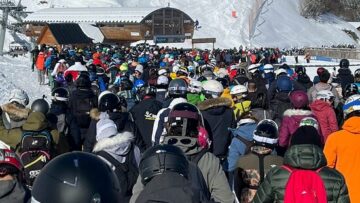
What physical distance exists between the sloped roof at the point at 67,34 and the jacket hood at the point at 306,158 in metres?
44.5

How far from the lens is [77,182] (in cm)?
274

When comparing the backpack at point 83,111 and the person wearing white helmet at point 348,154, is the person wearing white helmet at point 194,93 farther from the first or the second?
the person wearing white helmet at point 348,154

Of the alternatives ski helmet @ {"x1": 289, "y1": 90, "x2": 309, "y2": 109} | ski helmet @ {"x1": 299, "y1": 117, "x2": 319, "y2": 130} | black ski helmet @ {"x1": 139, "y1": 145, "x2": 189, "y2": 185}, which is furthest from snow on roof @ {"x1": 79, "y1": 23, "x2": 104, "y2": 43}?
black ski helmet @ {"x1": 139, "y1": 145, "x2": 189, "y2": 185}

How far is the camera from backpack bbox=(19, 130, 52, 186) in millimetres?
5930

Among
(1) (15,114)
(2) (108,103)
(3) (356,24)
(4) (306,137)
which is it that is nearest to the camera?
(4) (306,137)

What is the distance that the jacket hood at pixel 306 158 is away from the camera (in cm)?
453

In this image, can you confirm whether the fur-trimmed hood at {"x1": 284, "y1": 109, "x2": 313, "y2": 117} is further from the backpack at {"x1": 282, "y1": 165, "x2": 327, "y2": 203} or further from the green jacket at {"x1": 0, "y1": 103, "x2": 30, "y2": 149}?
the backpack at {"x1": 282, "y1": 165, "x2": 327, "y2": 203}

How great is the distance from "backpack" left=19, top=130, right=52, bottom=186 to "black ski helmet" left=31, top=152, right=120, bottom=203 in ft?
10.3

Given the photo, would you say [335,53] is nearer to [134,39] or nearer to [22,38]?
[134,39]

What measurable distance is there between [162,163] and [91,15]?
255 feet

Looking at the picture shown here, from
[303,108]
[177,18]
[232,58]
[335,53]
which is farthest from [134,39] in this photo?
[303,108]

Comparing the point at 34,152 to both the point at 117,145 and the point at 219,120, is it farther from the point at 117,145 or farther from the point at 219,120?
the point at 219,120

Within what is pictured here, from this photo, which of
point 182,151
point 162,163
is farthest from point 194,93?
point 162,163

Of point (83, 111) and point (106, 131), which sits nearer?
point (106, 131)
